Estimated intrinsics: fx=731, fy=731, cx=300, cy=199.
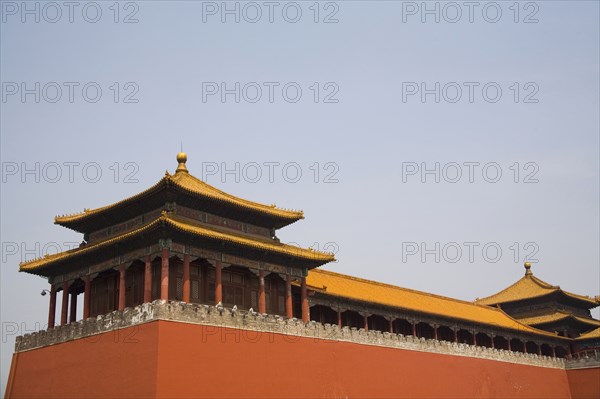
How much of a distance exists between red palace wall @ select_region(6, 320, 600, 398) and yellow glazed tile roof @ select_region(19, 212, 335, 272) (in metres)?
3.34

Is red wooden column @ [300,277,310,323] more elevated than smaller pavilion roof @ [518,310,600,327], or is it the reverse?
smaller pavilion roof @ [518,310,600,327]

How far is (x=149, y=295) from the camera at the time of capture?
25.0m

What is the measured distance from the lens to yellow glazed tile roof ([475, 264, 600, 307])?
156 feet

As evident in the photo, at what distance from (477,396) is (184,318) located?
59.5 feet

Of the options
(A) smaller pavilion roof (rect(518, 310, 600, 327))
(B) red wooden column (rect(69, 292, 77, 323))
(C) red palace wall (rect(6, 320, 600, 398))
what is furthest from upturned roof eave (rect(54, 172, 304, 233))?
(A) smaller pavilion roof (rect(518, 310, 600, 327))

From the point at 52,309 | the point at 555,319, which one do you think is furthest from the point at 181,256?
the point at 555,319

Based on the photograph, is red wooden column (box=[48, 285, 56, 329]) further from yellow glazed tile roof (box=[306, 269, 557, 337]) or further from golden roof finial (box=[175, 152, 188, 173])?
yellow glazed tile roof (box=[306, 269, 557, 337])

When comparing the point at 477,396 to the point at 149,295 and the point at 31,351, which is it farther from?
the point at 31,351

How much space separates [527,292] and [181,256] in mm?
30307

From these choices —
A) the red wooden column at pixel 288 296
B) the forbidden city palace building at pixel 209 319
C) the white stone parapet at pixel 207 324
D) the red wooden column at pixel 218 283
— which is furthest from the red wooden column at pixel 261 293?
the red wooden column at pixel 218 283

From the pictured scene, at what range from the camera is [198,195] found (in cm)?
2722

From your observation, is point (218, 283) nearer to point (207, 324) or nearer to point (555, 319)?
point (207, 324)

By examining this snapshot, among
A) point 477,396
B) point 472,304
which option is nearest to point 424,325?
point 477,396

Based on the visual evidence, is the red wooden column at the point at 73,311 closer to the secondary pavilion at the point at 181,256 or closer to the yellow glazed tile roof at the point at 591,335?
the secondary pavilion at the point at 181,256
